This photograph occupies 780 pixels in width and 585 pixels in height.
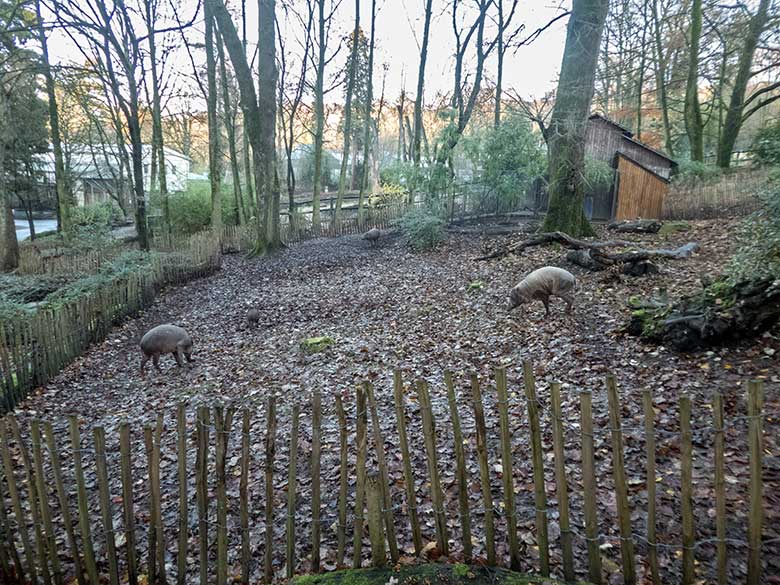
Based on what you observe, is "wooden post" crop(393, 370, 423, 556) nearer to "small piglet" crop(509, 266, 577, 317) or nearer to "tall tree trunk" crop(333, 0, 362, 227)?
"small piglet" crop(509, 266, 577, 317)

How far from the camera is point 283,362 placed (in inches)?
271

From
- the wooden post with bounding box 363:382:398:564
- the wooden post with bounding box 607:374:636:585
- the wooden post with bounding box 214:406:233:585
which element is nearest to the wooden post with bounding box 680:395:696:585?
the wooden post with bounding box 607:374:636:585

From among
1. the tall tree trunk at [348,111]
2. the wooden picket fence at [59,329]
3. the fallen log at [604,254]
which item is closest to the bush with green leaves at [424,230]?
the fallen log at [604,254]

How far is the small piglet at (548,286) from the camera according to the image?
667 centimetres

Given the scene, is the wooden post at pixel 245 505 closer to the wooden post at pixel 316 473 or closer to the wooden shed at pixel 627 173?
the wooden post at pixel 316 473

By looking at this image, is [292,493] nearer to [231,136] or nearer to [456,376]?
[456,376]

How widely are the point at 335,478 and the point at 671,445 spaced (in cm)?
276

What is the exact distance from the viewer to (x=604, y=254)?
8.74 m

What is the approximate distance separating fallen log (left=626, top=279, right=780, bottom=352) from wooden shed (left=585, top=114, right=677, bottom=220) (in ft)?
41.7

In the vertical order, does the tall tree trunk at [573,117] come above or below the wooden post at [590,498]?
above

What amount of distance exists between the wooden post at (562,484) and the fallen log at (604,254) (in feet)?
22.3

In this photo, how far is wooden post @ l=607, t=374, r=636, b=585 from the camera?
2.15m

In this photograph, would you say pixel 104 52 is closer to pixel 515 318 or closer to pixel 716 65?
pixel 515 318

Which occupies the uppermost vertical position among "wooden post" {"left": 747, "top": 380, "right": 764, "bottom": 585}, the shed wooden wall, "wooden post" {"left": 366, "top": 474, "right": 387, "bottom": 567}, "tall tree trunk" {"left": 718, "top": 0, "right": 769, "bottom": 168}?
"tall tree trunk" {"left": 718, "top": 0, "right": 769, "bottom": 168}
